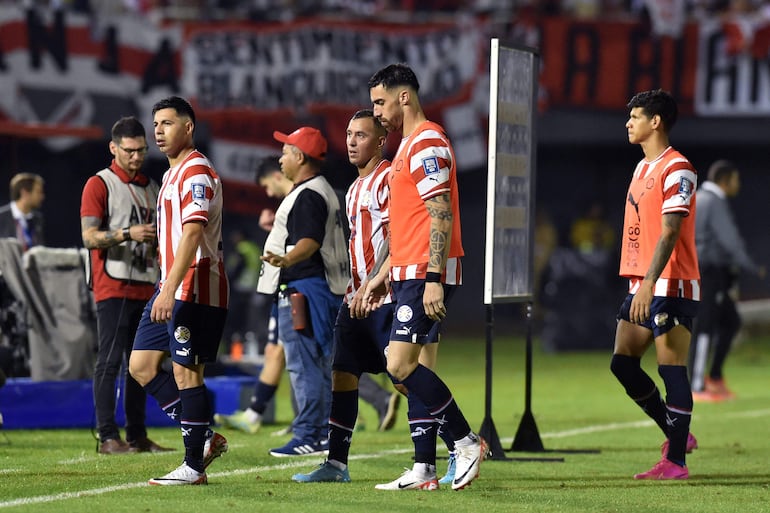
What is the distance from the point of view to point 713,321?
47.2 ft

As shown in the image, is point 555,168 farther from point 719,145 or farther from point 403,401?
point 403,401

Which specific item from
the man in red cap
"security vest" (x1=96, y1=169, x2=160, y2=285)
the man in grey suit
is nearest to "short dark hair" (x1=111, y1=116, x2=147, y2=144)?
"security vest" (x1=96, y1=169, x2=160, y2=285)

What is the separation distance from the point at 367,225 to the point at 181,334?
124cm

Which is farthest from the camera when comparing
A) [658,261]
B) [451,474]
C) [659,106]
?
[659,106]

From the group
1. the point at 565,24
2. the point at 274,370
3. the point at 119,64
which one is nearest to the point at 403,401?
the point at 274,370

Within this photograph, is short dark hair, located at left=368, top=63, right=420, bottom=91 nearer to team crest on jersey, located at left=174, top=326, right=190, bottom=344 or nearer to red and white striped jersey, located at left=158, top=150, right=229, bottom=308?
red and white striped jersey, located at left=158, top=150, right=229, bottom=308

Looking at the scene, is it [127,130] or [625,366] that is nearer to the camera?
[625,366]

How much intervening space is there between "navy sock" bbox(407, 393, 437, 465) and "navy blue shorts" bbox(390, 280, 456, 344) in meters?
0.43

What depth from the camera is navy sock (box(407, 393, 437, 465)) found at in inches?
297

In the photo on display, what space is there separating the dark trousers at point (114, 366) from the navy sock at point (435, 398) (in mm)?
2634

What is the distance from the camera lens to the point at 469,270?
92.7 ft

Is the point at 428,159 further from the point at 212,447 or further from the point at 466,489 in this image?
the point at 212,447

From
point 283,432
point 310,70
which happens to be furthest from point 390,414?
point 310,70

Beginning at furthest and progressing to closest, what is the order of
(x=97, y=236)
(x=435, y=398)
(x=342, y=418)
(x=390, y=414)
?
(x=390, y=414), (x=97, y=236), (x=342, y=418), (x=435, y=398)
